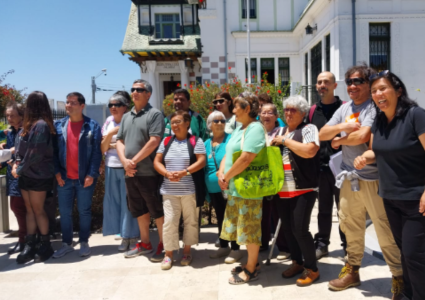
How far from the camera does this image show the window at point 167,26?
17.8 m

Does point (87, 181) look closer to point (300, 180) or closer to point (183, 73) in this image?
point (300, 180)

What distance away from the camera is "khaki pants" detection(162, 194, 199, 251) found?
3830 mm

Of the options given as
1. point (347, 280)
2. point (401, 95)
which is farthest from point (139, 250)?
point (401, 95)

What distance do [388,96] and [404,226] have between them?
0.99m

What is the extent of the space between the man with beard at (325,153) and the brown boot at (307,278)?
23.6 inches

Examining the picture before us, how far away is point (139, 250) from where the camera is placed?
4305 millimetres

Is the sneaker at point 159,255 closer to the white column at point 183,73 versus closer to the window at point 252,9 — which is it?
the white column at point 183,73

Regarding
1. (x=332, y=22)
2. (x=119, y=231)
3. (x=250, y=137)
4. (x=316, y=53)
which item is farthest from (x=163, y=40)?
(x=250, y=137)

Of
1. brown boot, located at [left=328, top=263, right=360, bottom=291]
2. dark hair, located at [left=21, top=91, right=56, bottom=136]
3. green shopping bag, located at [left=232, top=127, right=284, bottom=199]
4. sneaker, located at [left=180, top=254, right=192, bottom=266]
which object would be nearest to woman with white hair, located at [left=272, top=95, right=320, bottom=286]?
green shopping bag, located at [left=232, top=127, right=284, bottom=199]

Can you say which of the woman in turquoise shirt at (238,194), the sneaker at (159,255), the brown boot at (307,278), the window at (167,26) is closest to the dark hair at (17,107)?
the sneaker at (159,255)

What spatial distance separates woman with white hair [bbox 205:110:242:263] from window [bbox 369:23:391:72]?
9.56 metres

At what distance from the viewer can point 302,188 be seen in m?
3.16

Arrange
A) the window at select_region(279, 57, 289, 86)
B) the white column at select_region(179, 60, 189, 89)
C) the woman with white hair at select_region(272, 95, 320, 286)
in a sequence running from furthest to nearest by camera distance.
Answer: the white column at select_region(179, 60, 189, 89), the window at select_region(279, 57, 289, 86), the woman with white hair at select_region(272, 95, 320, 286)

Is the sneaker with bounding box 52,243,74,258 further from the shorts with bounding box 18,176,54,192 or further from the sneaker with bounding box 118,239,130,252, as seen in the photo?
the shorts with bounding box 18,176,54,192
